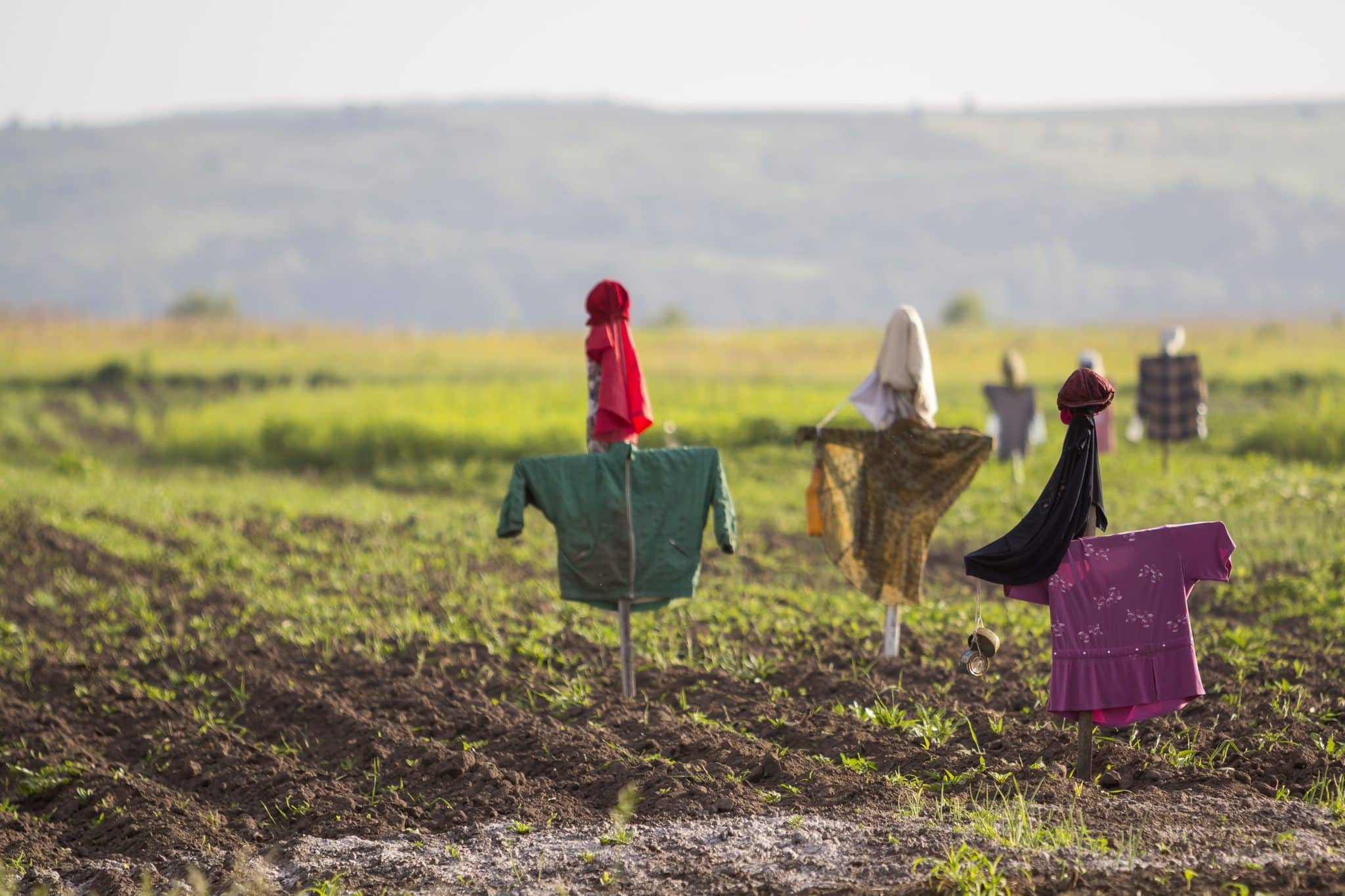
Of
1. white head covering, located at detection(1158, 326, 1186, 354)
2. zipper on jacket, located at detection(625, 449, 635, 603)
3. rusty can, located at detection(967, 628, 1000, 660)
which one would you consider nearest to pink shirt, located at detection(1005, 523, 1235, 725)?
rusty can, located at detection(967, 628, 1000, 660)

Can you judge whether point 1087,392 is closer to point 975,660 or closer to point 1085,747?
point 975,660

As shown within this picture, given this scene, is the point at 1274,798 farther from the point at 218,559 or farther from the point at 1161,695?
the point at 218,559

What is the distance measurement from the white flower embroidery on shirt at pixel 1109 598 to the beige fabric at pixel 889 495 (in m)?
2.39

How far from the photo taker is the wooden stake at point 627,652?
812 centimetres

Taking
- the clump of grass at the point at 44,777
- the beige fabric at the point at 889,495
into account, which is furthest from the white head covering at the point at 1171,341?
the clump of grass at the point at 44,777

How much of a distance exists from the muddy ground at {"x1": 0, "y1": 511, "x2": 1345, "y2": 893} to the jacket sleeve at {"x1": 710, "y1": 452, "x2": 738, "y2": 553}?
0.97 m

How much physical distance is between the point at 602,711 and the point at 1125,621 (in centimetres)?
316

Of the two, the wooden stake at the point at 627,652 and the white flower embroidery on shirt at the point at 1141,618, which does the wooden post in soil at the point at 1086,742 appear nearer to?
the white flower embroidery on shirt at the point at 1141,618

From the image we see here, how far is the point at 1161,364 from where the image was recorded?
16734mm

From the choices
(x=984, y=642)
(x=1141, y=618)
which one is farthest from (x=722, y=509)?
(x=1141, y=618)

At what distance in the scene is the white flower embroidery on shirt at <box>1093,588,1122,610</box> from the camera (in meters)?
6.11

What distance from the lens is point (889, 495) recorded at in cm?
870

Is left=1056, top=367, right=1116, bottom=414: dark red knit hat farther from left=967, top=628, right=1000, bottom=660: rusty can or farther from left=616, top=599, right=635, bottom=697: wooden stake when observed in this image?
left=616, top=599, right=635, bottom=697: wooden stake

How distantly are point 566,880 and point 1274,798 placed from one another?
3120 mm
